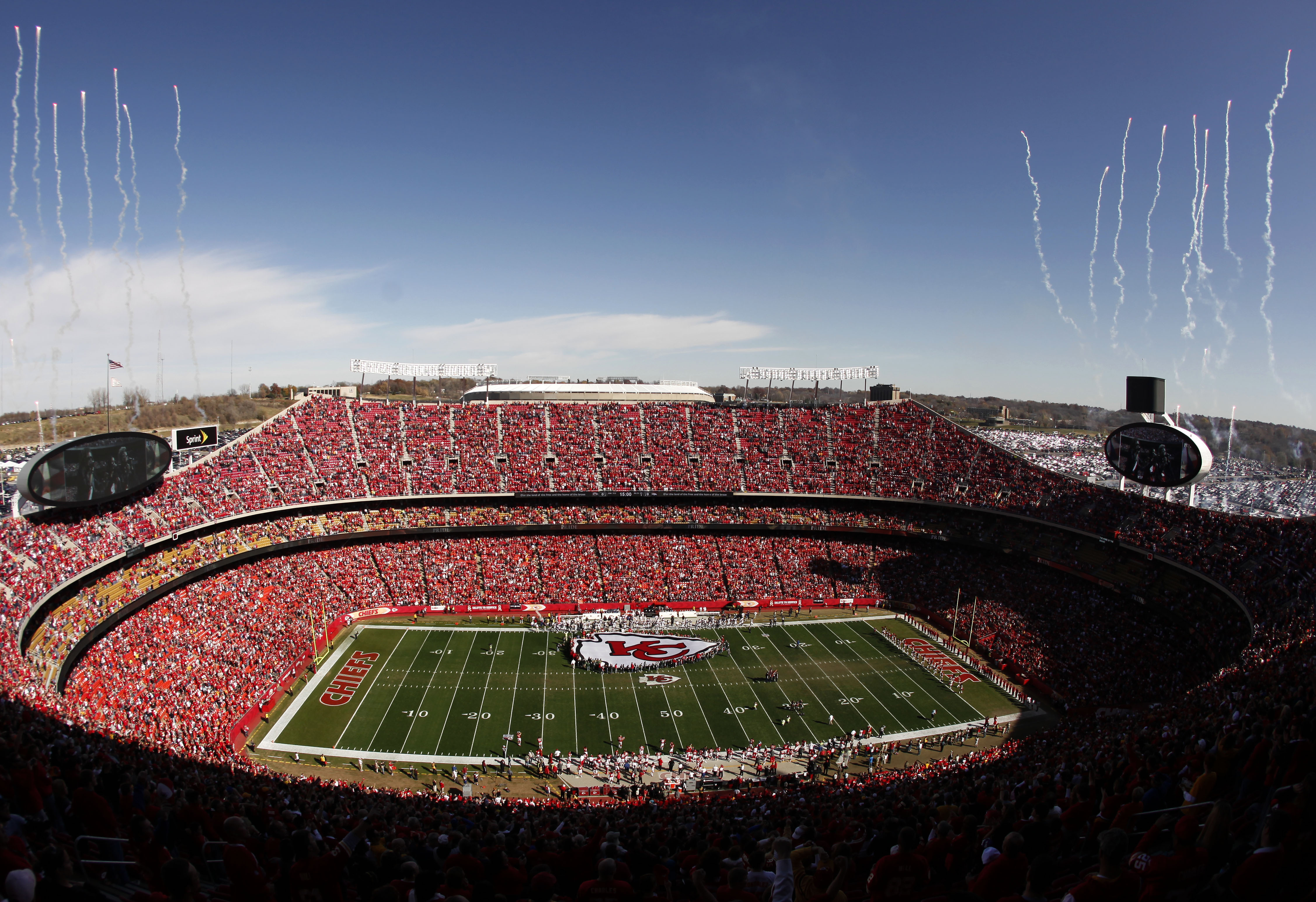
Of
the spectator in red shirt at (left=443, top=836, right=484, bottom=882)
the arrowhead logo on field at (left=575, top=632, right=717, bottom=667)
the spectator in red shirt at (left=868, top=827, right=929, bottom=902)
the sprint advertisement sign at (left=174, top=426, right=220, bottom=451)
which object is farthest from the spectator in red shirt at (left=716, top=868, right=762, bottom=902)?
the sprint advertisement sign at (left=174, top=426, right=220, bottom=451)

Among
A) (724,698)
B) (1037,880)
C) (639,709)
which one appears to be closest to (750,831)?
(1037,880)

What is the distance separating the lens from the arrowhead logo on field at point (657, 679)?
34.5m

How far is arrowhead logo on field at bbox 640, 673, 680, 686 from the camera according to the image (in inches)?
1359

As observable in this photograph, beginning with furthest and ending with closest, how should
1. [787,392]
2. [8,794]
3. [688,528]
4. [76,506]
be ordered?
[787,392] → [688,528] → [76,506] → [8,794]

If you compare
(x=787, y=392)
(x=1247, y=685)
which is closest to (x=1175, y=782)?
(x=1247, y=685)

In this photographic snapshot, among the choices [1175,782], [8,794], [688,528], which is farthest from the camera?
[688,528]

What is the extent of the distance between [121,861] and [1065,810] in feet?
42.6

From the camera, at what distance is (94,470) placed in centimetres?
3397

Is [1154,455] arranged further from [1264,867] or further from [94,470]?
[94,470]

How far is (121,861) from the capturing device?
6.76 m

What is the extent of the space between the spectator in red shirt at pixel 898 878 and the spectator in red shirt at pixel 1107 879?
4.02 feet

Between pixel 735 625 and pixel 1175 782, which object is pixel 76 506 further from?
pixel 1175 782

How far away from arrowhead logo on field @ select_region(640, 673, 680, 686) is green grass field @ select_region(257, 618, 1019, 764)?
32cm

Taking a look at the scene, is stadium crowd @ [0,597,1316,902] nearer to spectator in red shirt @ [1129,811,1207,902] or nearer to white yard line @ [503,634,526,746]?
spectator in red shirt @ [1129,811,1207,902]
